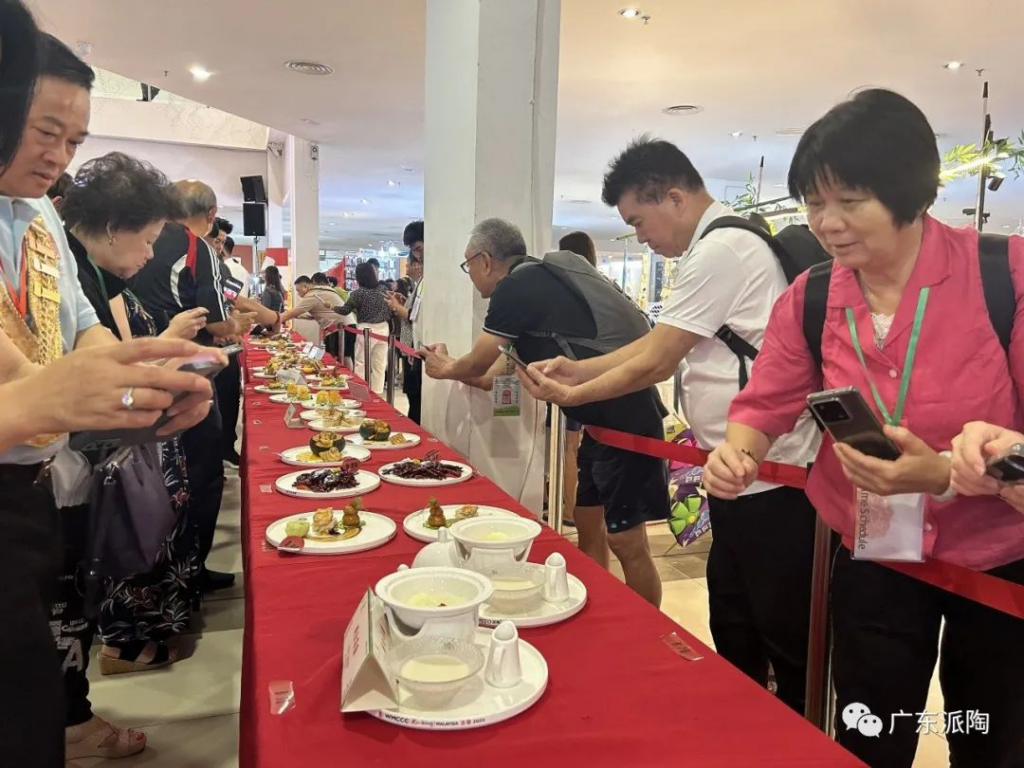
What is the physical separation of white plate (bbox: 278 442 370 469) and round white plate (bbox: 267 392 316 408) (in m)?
0.89

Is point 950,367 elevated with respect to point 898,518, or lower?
elevated

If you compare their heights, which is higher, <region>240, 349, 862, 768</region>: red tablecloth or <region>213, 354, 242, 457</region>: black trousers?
<region>240, 349, 862, 768</region>: red tablecloth

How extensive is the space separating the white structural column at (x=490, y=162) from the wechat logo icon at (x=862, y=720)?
1904 mm

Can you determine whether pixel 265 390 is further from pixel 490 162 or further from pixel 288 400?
pixel 490 162

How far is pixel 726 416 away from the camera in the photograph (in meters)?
1.81

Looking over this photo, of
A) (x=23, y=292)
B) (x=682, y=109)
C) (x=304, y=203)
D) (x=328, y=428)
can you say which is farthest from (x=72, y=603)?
(x=304, y=203)

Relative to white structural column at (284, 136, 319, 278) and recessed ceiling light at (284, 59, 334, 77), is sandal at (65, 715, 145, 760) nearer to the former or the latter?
recessed ceiling light at (284, 59, 334, 77)

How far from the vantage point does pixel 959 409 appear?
1.15 metres

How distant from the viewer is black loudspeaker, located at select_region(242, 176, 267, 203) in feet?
36.4

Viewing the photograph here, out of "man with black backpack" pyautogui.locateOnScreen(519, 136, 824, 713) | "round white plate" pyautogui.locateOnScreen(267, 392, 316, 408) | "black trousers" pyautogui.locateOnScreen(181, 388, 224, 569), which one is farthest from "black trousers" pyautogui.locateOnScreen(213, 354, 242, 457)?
"man with black backpack" pyautogui.locateOnScreen(519, 136, 824, 713)

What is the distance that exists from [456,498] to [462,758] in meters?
1.09

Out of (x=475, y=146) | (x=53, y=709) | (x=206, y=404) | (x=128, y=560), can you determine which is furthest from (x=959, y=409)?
(x=475, y=146)

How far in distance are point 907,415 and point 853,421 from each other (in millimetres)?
211

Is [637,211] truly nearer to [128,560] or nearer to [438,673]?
[438,673]
